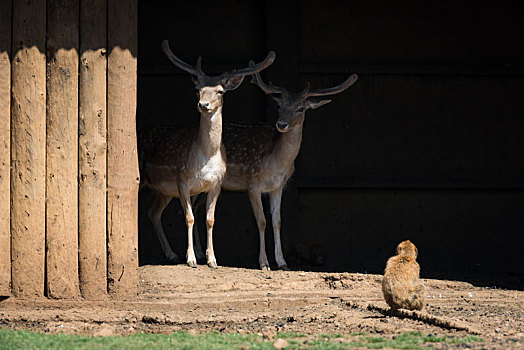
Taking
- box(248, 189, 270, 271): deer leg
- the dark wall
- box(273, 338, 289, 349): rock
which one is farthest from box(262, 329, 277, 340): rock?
the dark wall

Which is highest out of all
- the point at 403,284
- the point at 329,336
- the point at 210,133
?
the point at 210,133

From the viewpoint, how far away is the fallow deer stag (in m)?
11.0

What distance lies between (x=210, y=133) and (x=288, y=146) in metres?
1.11

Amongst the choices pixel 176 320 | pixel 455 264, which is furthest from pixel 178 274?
pixel 455 264

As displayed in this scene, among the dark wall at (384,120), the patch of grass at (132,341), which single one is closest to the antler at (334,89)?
the dark wall at (384,120)

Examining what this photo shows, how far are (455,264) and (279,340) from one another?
6474mm

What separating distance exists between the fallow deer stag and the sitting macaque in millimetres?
3382

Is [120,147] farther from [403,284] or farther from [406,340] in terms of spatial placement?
[406,340]

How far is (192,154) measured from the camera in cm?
1126

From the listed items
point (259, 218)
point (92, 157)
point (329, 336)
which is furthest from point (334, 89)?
point (329, 336)

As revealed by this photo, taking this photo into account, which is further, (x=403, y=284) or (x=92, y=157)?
(x=92, y=157)

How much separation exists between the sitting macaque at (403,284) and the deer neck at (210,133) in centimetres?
352

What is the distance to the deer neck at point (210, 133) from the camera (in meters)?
11.0

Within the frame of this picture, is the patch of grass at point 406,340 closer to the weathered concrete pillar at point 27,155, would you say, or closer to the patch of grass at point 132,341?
the patch of grass at point 132,341
